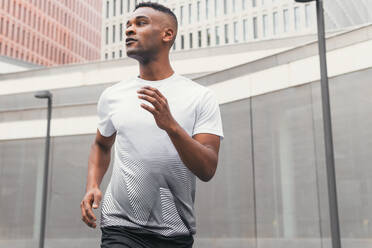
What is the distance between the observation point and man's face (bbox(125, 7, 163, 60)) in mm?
1936

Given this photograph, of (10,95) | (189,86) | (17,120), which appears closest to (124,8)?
(10,95)

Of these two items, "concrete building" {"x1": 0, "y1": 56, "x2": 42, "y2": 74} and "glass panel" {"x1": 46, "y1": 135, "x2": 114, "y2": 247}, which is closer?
"glass panel" {"x1": 46, "y1": 135, "x2": 114, "y2": 247}

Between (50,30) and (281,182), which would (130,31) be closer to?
(281,182)

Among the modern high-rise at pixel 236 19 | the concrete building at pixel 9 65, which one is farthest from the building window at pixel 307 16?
the concrete building at pixel 9 65

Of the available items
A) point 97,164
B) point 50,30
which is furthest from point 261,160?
point 50,30

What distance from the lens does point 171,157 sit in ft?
6.09

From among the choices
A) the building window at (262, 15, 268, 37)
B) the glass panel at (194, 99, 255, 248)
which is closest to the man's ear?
the glass panel at (194, 99, 255, 248)

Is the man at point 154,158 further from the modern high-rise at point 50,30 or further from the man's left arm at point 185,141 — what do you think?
the modern high-rise at point 50,30

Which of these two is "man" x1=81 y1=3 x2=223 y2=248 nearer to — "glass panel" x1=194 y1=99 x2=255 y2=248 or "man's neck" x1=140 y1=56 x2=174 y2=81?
"man's neck" x1=140 y1=56 x2=174 y2=81

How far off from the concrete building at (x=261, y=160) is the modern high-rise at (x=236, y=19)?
3326 cm

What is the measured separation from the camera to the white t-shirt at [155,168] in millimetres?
1863

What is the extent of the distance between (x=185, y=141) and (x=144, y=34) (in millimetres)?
485

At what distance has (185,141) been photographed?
1.70 meters

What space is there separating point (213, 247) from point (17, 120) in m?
9.28
